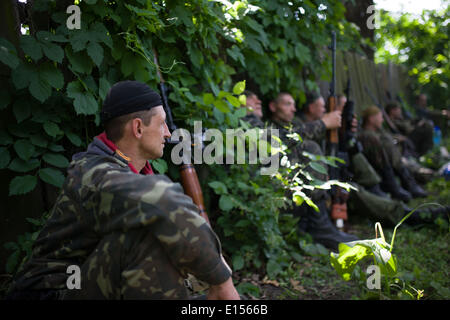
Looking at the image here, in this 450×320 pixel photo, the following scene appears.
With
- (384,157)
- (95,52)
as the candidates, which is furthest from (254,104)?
(384,157)

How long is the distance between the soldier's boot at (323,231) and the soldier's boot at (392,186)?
2.24m

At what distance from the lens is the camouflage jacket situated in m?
1.23

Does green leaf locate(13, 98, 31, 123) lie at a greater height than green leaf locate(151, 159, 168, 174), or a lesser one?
greater

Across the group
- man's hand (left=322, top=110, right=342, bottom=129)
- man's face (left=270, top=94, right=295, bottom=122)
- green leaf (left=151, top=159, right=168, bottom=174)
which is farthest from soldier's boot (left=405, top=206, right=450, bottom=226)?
green leaf (left=151, top=159, right=168, bottom=174)

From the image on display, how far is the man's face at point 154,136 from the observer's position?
5.28 ft

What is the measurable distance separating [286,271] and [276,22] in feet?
7.52

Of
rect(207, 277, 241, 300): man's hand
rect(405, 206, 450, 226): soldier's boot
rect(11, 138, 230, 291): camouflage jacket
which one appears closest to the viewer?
rect(11, 138, 230, 291): camouflage jacket

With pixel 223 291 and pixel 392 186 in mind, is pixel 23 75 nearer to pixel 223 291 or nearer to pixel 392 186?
pixel 223 291

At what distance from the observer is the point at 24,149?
2.05m

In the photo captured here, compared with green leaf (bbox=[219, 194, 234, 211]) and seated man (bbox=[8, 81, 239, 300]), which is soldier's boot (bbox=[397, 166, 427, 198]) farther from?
seated man (bbox=[8, 81, 239, 300])

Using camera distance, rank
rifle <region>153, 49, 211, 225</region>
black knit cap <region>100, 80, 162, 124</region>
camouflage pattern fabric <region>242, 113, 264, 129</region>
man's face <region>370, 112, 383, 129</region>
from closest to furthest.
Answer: black knit cap <region>100, 80, 162, 124</region> < rifle <region>153, 49, 211, 225</region> < camouflage pattern fabric <region>242, 113, 264, 129</region> < man's face <region>370, 112, 383, 129</region>

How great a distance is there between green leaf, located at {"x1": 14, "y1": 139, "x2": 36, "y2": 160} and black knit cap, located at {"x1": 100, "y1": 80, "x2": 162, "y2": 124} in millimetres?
777

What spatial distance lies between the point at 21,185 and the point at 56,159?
234 millimetres

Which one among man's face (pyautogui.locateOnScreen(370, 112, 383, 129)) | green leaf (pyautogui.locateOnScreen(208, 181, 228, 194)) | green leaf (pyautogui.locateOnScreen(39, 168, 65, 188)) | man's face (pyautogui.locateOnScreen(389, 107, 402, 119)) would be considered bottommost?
green leaf (pyautogui.locateOnScreen(208, 181, 228, 194))
